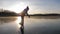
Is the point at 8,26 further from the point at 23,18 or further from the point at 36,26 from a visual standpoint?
the point at 36,26

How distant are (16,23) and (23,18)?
162 mm

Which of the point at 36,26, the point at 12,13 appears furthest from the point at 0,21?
the point at 36,26

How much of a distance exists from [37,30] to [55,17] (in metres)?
0.42

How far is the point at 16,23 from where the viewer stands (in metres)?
1.98

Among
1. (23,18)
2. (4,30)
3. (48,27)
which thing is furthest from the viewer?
(48,27)

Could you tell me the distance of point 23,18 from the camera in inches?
75.9

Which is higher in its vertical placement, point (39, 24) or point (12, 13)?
point (12, 13)

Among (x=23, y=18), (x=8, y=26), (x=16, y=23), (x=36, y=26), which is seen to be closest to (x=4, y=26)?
(x=8, y=26)

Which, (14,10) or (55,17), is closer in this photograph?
(14,10)

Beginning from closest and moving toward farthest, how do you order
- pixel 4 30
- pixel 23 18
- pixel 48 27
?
pixel 23 18 < pixel 4 30 < pixel 48 27

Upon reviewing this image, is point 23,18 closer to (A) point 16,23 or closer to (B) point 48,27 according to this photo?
(A) point 16,23

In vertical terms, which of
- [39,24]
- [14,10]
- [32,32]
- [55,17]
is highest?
[14,10]

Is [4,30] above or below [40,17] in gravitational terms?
below

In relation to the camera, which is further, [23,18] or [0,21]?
[0,21]
